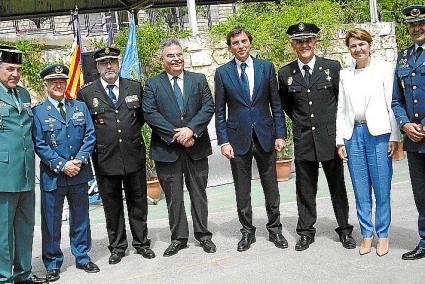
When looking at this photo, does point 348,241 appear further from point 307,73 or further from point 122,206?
point 122,206

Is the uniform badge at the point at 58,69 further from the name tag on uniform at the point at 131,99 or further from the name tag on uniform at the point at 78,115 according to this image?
the name tag on uniform at the point at 131,99

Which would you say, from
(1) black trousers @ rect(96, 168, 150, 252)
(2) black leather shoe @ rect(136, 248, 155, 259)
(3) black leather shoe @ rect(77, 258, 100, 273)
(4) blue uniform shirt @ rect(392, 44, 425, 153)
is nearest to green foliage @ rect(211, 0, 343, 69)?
(1) black trousers @ rect(96, 168, 150, 252)

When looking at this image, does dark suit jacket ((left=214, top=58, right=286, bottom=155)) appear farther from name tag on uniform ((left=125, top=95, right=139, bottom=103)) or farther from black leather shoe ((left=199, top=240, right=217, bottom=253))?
black leather shoe ((left=199, top=240, right=217, bottom=253))

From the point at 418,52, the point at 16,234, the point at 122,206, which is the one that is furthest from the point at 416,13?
the point at 16,234

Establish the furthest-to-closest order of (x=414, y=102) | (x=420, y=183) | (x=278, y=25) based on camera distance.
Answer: (x=278, y=25), (x=420, y=183), (x=414, y=102)

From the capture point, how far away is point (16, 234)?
14.6 ft

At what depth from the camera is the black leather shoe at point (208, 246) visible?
4977mm

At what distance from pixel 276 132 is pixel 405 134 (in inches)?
43.1

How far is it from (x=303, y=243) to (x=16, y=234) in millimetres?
2296

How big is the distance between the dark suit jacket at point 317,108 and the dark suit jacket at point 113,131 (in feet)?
4.53

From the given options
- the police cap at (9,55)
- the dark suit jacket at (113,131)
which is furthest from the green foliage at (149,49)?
the police cap at (9,55)

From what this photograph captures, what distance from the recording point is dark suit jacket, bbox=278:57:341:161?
15.6 ft

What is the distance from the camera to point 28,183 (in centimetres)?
436

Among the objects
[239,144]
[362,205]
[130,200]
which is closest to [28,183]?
[130,200]
